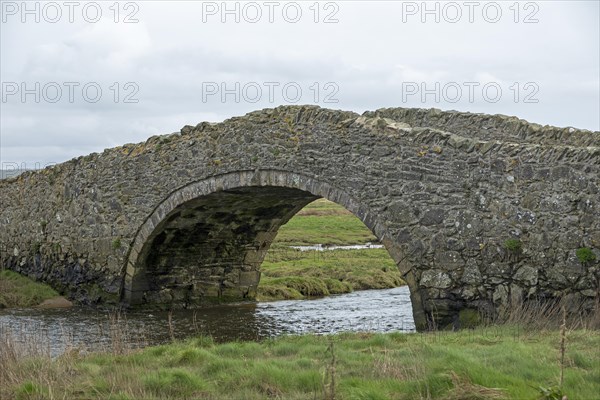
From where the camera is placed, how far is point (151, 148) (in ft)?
53.1

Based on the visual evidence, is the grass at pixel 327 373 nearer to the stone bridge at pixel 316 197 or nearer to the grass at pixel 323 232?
the stone bridge at pixel 316 197

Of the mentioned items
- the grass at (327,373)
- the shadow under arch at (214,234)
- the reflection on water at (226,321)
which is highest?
the shadow under arch at (214,234)

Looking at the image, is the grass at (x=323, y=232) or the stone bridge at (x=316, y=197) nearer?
the stone bridge at (x=316, y=197)

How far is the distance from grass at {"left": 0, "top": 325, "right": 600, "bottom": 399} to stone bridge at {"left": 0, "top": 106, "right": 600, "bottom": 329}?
267 cm

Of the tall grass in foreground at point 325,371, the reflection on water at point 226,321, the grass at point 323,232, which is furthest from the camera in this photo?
the grass at point 323,232

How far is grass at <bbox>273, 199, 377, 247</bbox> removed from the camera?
36.7 metres

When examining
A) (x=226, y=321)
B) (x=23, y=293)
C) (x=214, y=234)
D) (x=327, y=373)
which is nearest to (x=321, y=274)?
(x=214, y=234)

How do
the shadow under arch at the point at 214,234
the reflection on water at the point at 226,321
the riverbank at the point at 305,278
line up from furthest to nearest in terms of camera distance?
the riverbank at the point at 305,278 → the shadow under arch at the point at 214,234 → the reflection on water at the point at 226,321

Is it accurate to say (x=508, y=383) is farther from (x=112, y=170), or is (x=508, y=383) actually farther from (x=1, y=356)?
(x=112, y=170)

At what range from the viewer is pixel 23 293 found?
712 inches

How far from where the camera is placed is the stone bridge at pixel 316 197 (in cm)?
1088

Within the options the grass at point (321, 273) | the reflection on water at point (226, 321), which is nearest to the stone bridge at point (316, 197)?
the reflection on water at point (226, 321)

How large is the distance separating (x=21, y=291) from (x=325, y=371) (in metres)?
13.3

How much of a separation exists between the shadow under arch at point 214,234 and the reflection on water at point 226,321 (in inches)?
25.1
